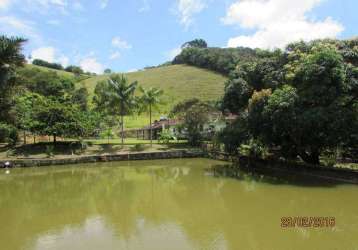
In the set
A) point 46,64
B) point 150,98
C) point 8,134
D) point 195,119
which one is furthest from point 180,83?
point 46,64

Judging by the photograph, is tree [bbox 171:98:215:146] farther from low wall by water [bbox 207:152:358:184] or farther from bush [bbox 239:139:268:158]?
bush [bbox 239:139:268:158]

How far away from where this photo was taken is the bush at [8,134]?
23.5 meters

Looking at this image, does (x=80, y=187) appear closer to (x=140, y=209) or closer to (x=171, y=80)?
(x=140, y=209)

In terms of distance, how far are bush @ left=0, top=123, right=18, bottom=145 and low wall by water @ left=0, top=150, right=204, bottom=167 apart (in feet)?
9.27

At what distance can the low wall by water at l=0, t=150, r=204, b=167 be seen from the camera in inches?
880

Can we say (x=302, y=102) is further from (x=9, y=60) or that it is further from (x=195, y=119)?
(x=9, y=60)

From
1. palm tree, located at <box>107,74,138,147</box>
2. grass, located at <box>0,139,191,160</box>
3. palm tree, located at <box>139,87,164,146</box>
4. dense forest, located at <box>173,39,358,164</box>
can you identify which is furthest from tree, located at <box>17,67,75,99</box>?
dense forest, located at <box>173,39,358,164</box>

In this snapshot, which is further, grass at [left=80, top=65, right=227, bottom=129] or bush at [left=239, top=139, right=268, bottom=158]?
grass at [left=80, top=65, right=227, bottom=129]

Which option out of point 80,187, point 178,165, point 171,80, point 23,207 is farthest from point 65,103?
point 171,80

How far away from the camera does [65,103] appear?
90.8 ft

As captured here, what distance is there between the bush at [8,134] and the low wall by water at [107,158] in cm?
283

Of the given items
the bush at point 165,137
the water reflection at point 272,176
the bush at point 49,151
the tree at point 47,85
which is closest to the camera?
the water reflection at point 272,176

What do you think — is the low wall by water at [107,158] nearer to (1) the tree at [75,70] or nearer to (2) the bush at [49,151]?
(2) the bush at [49,151]

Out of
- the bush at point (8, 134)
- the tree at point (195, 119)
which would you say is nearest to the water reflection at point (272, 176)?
the tree at point (195, 119)
